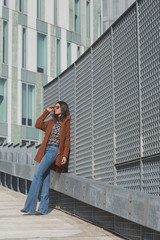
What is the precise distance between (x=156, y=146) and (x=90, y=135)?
264cm

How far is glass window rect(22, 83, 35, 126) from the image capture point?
3244 centimetres

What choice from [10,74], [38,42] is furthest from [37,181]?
[38,42]

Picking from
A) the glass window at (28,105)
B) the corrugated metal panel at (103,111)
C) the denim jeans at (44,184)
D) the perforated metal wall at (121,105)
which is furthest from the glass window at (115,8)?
the corrugated metal panel at (103,111)

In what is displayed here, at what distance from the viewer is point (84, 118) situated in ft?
28.0

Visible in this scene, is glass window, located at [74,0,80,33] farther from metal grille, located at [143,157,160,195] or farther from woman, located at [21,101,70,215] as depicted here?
metal grille, located at [143,157,160,195]

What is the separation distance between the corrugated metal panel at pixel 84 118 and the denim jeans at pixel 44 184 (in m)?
0.45

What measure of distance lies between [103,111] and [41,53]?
89.0ft

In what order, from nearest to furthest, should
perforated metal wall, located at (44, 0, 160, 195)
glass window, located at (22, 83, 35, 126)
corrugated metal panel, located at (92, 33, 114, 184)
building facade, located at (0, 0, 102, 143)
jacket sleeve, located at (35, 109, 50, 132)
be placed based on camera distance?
1. perforated metal wall, located at (44, 0, 160, 195)
2. corrugated metal panel, located at (92, 33, 114, 184)
3. jacket sleeve, located at (35, 109, 50, 132)
4. building facade, located at (0, 0, 102, 143)
5. glass window, located at (22, 83, 35, 126)

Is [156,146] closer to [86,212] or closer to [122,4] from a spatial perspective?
[86,212]

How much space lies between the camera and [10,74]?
3184 centimetres

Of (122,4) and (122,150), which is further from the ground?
(122,4)

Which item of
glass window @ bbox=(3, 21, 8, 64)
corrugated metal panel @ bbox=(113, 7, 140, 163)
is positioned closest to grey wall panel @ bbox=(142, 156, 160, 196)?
corrugated metal panel @ bbox=(113, 7, 140, 163)

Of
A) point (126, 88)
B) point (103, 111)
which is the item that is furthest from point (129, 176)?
point (103, 111)

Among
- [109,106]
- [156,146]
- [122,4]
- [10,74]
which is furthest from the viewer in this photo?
[122,4]
